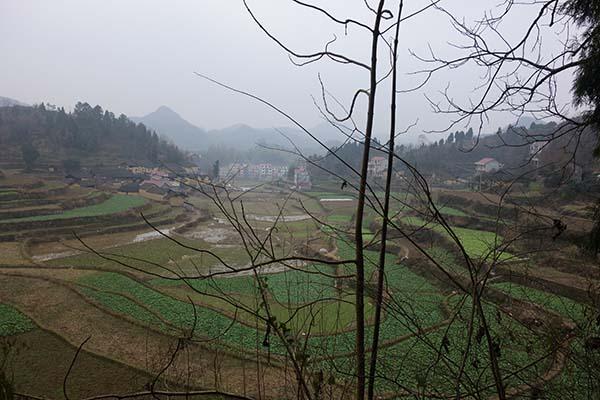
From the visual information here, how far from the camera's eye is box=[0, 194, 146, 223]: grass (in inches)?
832

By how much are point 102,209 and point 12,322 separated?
16.6m

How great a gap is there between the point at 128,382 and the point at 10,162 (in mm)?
35291

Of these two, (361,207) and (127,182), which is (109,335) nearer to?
(361,207)

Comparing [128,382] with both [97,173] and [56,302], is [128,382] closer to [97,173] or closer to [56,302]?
[56,302]

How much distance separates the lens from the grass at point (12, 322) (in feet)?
30.0

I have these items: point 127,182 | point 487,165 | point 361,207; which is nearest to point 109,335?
point 361,207

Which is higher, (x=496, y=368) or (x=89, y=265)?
(x=496, y=368)

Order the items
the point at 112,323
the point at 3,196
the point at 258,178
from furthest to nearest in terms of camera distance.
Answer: the point at 258,178 < the point at 3,196 < the point at 112,323

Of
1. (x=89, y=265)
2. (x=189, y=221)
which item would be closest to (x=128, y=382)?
(x=89, y=265)

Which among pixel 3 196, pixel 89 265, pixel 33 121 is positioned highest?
pixel 33 121

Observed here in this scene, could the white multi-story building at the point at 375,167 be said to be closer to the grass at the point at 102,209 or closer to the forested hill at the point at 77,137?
the grass at the point at 102,209

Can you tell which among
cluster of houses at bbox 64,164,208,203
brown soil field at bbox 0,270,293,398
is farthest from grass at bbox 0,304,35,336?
cluster of houses at bbox 64,164,208,203

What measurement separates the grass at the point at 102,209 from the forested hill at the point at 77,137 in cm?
1107

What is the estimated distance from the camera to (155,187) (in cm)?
3603
